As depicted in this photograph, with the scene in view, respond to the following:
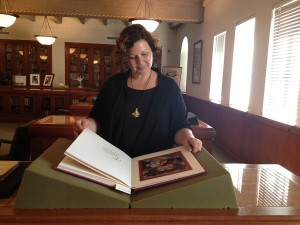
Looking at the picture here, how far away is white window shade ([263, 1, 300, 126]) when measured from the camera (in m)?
2.80

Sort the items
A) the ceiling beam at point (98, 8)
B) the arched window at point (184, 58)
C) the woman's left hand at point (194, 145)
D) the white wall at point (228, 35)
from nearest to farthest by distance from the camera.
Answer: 1. the woman's left hand at point (194, 145)
2. the white wall at point (228, 35)
3. the ceiling beam at point (98, 8)
4. the arched window at point (184, 58)

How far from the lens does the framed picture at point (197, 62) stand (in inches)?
242

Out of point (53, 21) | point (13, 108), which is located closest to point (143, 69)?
point (13, 108)

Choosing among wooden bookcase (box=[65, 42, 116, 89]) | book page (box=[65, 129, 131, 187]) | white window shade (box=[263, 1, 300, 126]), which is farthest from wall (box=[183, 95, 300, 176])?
wooden bookcase (box=[65, 42, 116, 89])

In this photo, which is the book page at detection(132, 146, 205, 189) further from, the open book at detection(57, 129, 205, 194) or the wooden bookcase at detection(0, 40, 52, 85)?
the wooden bookcase at detection(0, 40, 52, 85)

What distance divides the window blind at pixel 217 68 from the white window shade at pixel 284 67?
1.62 m

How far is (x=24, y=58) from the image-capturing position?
8.12 m

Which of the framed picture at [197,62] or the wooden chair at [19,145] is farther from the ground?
the framed picture at [197,62]

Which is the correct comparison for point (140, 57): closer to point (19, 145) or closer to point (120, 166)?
point (120, 166)

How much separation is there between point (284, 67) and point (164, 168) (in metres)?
2.66

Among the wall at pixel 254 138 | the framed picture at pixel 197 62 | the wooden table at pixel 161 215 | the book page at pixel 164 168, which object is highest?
the framed picture at pixel 197 62

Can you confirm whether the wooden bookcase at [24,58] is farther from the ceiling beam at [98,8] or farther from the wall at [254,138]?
the wall at [254,138]

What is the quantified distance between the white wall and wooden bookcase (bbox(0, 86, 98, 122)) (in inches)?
110


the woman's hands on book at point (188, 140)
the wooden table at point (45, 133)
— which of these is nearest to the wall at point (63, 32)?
the wooden table at point (45, 133)
